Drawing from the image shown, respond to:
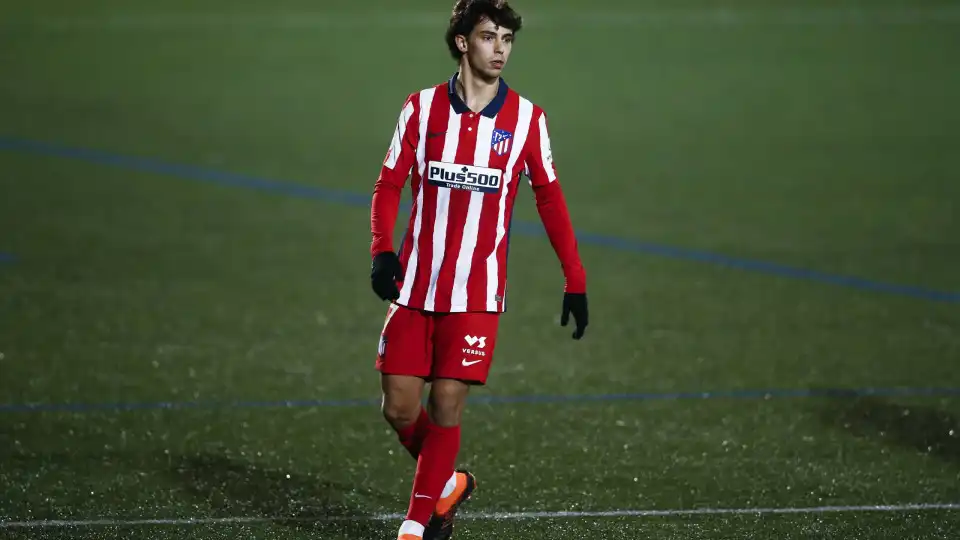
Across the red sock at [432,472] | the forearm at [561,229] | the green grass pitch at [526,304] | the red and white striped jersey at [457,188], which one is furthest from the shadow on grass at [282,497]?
the forearm at [561,229]

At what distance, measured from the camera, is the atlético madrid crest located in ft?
16.0

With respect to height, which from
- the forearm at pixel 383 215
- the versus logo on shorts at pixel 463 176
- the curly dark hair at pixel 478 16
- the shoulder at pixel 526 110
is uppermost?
the curly dark hair at pixel 478 16

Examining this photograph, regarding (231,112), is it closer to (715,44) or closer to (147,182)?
(147,182)

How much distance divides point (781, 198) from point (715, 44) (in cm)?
639

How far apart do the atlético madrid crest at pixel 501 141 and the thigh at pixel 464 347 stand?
1.70ft

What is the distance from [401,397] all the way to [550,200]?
2.59 feet

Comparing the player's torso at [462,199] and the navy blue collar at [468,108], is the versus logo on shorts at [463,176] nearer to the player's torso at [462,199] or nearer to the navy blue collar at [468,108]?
the player's torso at [462,199]

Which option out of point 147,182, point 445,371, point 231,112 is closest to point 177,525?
point 445,371

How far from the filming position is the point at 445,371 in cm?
491

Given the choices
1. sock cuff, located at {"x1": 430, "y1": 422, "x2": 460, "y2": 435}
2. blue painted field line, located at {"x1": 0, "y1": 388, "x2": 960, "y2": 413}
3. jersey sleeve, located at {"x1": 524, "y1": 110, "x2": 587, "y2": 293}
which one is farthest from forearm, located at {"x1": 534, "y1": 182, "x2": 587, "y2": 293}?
blue painted field line, located at {"x1": 0, "y1": 388, "x2": 960, "y2": 413}

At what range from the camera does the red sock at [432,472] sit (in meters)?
4.95

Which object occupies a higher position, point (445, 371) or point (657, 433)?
point (445, 371)

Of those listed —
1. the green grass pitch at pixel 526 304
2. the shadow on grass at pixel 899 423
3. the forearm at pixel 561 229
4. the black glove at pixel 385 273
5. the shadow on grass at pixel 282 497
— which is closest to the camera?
the black glove at pixel 385 273

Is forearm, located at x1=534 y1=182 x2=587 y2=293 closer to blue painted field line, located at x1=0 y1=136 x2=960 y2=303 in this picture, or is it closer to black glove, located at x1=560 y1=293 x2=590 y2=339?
black glove, located at x1=560 y1=293 x2=590 y2=339
